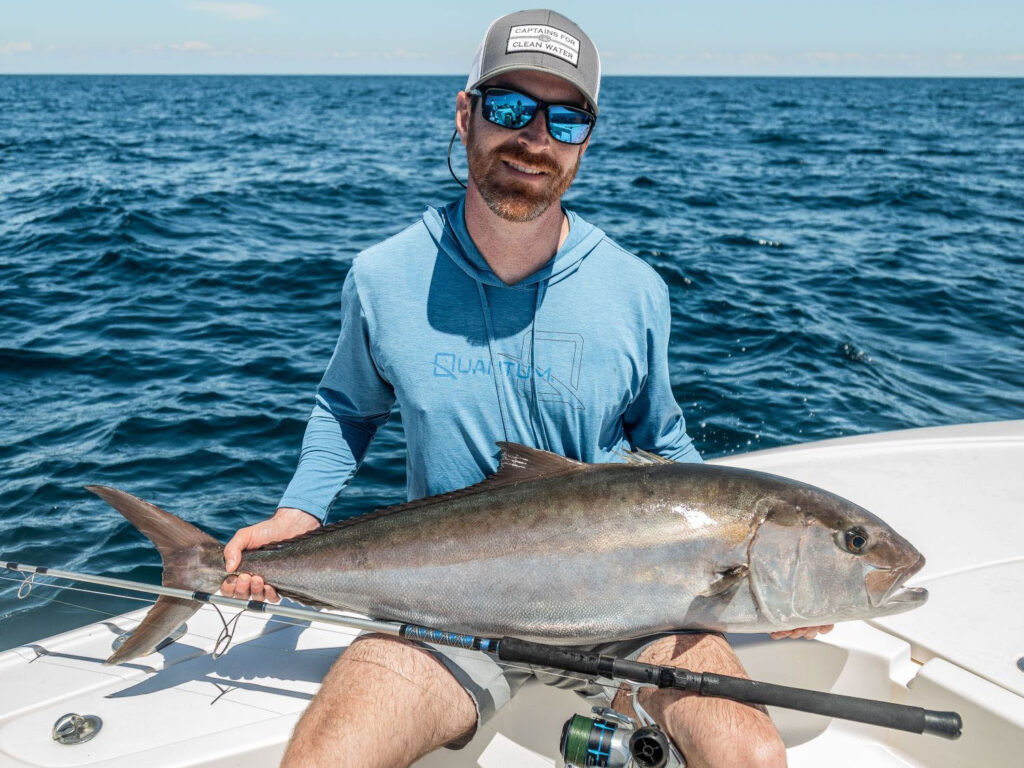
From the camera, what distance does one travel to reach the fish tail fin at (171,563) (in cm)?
254

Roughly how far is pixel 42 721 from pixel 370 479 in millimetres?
4031

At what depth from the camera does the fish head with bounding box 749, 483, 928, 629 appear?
2309mm

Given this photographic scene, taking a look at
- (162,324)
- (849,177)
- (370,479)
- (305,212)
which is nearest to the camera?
(370,479)

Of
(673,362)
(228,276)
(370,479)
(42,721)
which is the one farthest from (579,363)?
(228,276)

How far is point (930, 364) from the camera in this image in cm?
884

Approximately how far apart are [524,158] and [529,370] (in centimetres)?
69

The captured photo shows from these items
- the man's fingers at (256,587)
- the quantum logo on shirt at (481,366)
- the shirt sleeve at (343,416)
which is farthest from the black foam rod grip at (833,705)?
the shirt sleeve at (343,416)

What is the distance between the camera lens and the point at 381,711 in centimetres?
226

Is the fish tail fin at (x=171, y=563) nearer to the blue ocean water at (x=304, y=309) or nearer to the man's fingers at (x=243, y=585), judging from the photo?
the man's fingers at (x=243, y=585)

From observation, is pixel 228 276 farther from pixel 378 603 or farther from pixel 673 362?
pixel 378 603

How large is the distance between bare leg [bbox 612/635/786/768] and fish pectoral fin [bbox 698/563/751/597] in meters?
0.22

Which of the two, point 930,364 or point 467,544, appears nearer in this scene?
point 467,544

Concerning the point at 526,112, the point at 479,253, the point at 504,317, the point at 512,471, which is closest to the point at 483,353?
the point at 504,317

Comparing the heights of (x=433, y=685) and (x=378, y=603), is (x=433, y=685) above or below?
below
